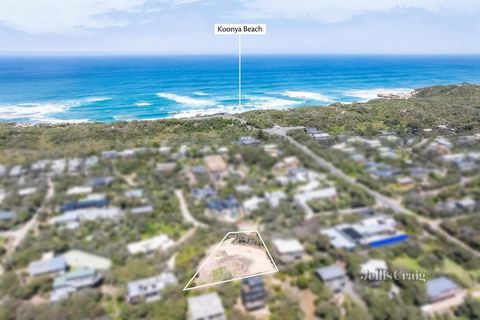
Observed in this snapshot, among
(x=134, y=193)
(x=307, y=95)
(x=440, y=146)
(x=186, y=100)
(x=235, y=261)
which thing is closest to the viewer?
(x=134, y=193)

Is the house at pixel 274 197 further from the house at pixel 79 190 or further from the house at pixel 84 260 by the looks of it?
the house at pixel 79 190

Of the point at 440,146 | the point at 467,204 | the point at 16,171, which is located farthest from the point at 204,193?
the point at 440,146

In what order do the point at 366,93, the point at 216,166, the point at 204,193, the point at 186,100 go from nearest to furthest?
the point at 204,193
the point at 216,166
the point at 186,100
the point at 366,93

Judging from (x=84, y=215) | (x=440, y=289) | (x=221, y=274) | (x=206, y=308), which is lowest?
(x=206, y=308)

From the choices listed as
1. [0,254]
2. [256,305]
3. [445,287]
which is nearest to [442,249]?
[445,287]

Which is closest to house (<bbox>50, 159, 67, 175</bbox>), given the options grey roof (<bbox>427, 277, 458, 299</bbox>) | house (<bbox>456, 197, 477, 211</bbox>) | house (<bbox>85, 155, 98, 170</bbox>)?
house (<bbox>85, 155, 98, 170</bbox>)

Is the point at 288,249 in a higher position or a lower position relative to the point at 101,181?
lower

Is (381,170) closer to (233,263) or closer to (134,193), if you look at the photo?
(233,263)

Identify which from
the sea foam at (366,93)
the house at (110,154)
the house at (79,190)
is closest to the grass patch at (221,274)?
the house at (79,190)
